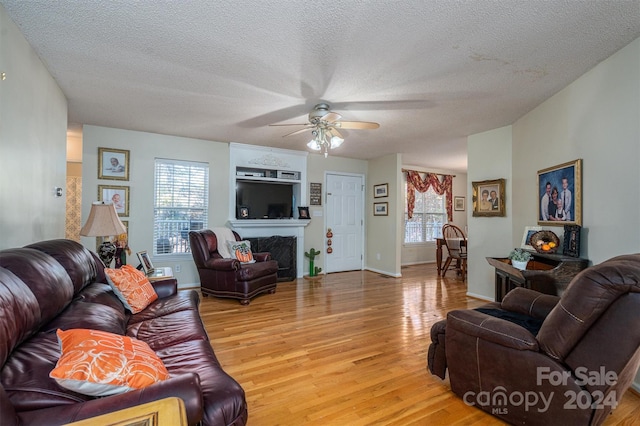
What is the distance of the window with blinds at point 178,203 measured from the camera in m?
4.43

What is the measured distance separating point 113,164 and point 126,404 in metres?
4.18

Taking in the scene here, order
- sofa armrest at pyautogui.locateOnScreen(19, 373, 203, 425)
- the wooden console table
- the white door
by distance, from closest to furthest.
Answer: sofa armrest at pyautogui.locateOnScreen(19, 373, 203, 425)
the wooden console table
the white door

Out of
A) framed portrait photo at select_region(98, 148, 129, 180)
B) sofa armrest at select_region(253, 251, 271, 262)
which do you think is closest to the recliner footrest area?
sofa armrest at select_region(253, 251, 271, 262)

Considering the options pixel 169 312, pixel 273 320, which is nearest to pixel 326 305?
pixel 273 320

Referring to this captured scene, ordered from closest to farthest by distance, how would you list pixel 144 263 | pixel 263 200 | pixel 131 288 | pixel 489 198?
pixel 131 288 < pixel 144 263 < pixel 489 198 < pixel 263 200

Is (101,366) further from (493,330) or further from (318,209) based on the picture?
(318,209)

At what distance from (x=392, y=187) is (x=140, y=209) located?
430 centimetres

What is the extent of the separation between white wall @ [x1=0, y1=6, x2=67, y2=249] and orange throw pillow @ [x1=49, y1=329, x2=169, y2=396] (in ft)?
4.34

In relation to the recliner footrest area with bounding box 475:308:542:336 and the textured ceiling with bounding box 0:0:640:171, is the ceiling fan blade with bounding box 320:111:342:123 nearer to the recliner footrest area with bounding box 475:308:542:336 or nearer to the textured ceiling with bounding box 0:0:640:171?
the textured ceiling with bounding box 0:0:640:171

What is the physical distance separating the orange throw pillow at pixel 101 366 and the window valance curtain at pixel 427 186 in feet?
21.3

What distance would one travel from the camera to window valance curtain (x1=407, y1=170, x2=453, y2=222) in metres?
6.93

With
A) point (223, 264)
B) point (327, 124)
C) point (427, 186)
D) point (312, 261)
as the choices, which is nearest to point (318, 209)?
point (312, 261)

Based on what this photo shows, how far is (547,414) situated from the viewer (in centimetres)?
146

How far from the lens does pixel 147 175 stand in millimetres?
4336
